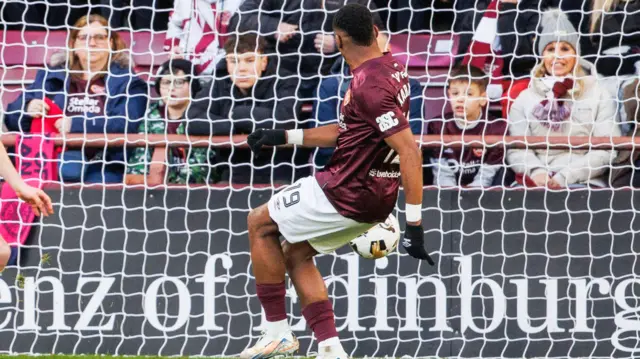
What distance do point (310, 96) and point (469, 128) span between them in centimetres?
115

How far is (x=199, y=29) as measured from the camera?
9.17 m

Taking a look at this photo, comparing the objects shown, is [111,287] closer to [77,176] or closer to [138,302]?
[138,302]

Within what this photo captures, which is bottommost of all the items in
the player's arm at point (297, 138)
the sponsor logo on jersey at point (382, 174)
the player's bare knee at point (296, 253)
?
the player's bare knee at point (296, 253)

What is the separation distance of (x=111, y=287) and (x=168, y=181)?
84 centimetres

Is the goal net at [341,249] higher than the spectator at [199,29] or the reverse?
the reverse

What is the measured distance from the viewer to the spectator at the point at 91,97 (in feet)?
28.0

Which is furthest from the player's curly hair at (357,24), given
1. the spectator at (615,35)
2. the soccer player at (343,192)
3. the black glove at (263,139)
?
the spectator at (615,35)

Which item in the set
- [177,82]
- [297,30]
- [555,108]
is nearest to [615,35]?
[555,108]

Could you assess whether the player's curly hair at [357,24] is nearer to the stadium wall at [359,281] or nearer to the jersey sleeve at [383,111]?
the jersey sleeve at [383,111]

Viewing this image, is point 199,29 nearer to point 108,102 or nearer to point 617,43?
point 108,102

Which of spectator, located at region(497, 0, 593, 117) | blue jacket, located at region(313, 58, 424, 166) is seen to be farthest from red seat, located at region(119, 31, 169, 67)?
spectator, located at region(497, 0, 593, 117)

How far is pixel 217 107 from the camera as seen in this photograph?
28.2 feet

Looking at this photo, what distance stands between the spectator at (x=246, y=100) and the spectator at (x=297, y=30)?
20 centimetres

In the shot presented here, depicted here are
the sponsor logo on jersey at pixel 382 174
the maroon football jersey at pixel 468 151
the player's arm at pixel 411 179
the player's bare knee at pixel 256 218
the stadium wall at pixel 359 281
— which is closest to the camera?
the player's arm at pixel 411 179
